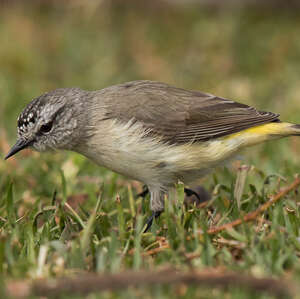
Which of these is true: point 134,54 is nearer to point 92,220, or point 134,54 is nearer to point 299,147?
point 299,147

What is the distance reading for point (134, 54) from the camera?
9.65m

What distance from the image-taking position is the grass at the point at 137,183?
328cm

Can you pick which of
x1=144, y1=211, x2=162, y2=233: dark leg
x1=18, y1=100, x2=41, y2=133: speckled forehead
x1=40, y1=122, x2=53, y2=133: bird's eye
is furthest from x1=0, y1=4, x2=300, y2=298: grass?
x1=18, y1=100, x2=41, y2=133: speckled forehead

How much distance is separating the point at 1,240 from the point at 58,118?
1607mm

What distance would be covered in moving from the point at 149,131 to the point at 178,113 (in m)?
0.33

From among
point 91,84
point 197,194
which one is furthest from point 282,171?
point 91,84

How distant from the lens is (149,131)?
14.8ft

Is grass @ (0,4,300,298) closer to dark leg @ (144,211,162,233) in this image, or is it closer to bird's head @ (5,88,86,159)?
dark leg @ (144,211,162,233)

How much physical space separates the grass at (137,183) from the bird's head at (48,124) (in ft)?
0.94

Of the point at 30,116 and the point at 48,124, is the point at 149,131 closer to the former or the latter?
the point at 48,124

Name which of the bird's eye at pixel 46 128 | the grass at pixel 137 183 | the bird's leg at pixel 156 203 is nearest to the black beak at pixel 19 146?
the bird's eye at pixel 46 128

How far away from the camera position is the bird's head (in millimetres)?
4590

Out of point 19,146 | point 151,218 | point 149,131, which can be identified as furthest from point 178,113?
point 19,146

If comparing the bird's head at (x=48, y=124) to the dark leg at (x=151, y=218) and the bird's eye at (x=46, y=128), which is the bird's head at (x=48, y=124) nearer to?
the bird's eye at (x=46, y=128)
